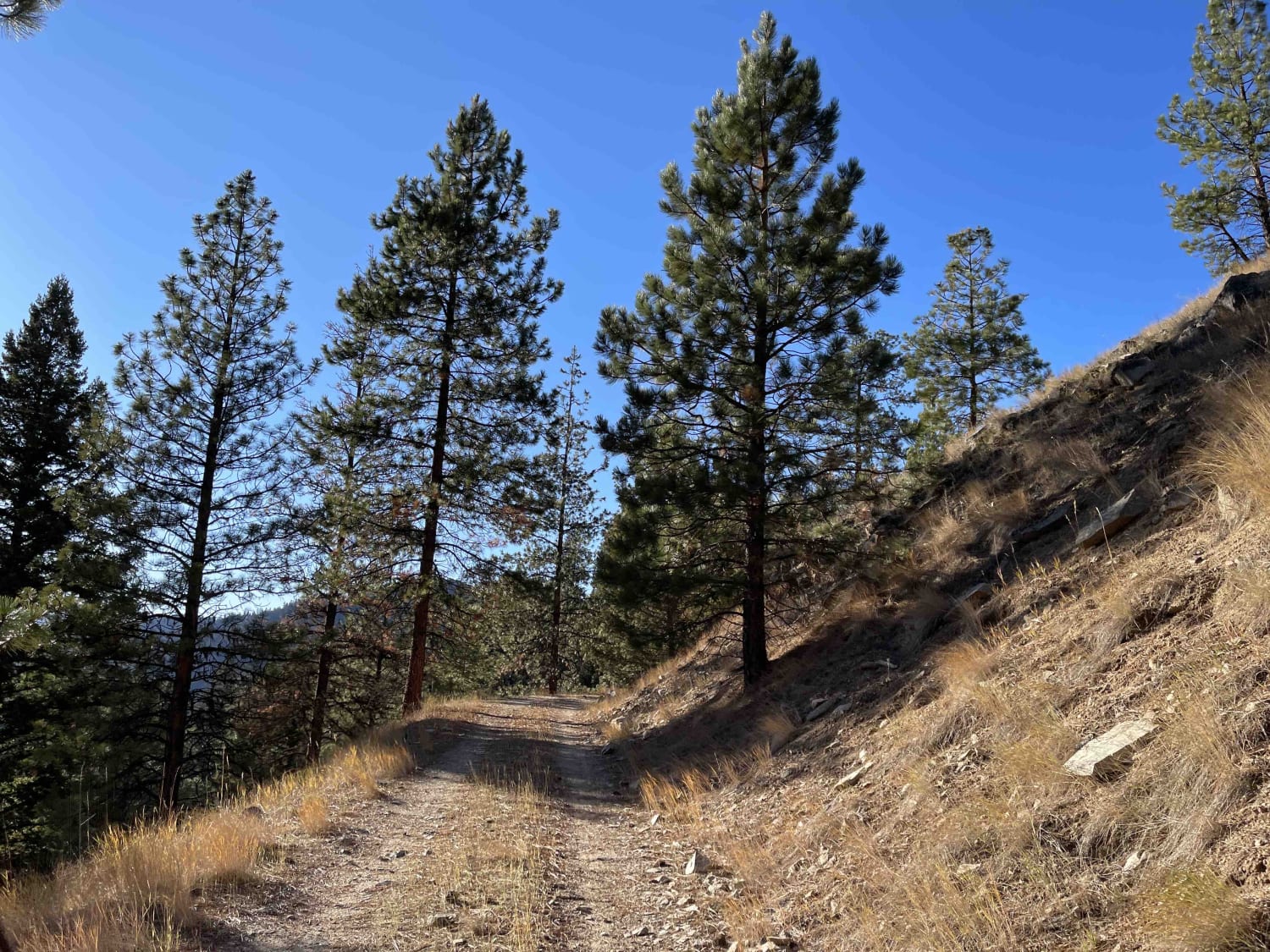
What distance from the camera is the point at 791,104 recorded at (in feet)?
39.1

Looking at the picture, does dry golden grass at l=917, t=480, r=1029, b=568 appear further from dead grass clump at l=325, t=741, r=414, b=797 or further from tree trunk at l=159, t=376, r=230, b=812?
tree trunk at l=159, t=376, r=230, b=812

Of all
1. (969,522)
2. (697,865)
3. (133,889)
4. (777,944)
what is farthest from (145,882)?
(969,522)

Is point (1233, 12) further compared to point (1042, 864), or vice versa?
point (1233, 12)

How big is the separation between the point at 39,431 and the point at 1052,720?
22690 millimetres

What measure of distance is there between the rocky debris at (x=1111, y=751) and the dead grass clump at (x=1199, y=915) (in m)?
0.85

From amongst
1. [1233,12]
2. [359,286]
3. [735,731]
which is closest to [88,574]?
[359,286]

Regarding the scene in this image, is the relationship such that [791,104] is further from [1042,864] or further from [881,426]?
[1042,864]

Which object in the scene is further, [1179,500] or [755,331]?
[755,331]

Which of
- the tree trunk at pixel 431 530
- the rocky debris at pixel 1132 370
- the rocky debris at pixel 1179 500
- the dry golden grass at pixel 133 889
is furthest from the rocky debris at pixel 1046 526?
the tree trunk at pixel 431 530

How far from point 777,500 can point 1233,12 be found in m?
20.3

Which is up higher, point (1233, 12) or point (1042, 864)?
point (1233, 12)

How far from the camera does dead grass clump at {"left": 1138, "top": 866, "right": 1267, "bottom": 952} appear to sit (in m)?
2.52

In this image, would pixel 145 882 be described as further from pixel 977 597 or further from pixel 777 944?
pixel 977 597

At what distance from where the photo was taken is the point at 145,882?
14.8ft
